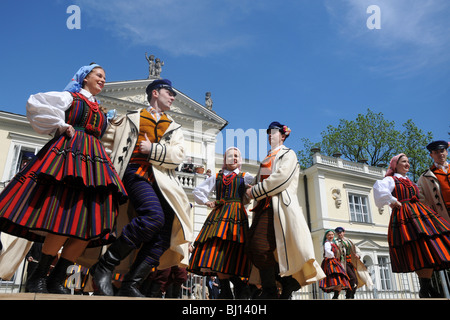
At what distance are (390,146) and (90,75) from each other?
31155mm

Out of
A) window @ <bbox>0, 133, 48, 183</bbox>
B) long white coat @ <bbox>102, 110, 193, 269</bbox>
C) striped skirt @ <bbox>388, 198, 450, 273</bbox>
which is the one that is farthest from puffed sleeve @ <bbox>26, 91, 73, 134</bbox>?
window @ <bbox>0, 133, 48, 183</bbox>

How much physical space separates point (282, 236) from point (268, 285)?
0.50m

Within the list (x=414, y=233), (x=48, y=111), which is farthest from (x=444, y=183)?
(x=48, y=111)

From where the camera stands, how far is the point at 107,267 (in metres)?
2.56

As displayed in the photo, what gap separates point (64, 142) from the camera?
261cm

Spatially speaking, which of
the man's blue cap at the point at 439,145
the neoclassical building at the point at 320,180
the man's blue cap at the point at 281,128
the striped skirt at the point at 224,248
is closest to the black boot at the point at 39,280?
the striped skirt at the point at 224,248

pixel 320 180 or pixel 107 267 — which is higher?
pixel 320 180

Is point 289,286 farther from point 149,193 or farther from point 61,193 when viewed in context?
point 61,193

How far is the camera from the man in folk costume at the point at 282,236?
3.33 meters

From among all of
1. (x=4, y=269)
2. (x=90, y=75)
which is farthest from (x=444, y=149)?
(x=4, y=269)

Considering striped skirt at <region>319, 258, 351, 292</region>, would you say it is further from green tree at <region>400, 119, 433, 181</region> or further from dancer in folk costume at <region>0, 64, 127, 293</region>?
green tree at <region>400, 119, 433, 181</region>

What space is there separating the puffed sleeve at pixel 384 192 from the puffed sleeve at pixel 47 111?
392cm
